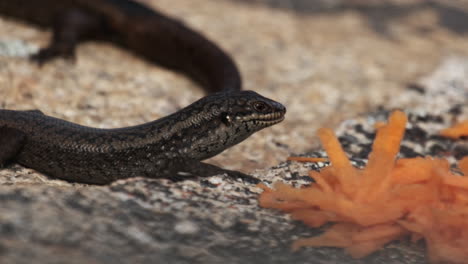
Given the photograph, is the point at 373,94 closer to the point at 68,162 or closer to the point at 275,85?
the point at 275,85

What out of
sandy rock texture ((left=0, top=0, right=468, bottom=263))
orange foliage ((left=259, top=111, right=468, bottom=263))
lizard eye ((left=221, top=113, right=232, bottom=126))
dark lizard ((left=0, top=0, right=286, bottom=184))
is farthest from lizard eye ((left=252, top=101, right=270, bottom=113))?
orange foliage ((left=259, top=111, right=468, bottom=263))

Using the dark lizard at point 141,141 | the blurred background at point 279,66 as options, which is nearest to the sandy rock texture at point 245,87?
the blurred background at point 279,66

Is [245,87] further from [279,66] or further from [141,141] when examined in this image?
[141,141]

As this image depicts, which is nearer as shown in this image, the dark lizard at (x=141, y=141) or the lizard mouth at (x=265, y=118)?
the dark lizard at (x=141, y=141)

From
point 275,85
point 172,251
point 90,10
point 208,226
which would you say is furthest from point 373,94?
point 172,251

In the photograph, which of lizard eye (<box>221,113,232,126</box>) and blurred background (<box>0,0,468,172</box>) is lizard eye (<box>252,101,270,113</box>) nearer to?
lizard eye (<box>221,113,232,126</box>)

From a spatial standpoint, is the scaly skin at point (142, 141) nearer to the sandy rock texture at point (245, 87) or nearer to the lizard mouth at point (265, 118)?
the lizard mouth at point (265, 118)
